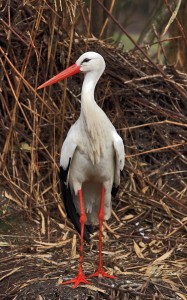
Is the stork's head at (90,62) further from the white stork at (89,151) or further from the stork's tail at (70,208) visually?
the stork's tail at (70,208)

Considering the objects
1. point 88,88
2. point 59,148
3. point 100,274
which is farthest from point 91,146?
point 59,148

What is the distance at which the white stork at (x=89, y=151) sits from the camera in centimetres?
554

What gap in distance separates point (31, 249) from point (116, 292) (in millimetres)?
870

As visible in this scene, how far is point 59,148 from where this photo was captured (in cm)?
680

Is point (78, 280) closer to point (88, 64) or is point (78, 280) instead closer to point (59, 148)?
point (88, 64)

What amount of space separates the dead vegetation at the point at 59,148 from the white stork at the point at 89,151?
399 millimetres

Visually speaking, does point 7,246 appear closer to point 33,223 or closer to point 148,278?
point 33,223

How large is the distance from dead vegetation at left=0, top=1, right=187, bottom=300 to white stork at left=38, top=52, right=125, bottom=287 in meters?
0.40

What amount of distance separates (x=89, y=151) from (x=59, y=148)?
1.27 m

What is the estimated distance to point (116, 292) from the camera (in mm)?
5383

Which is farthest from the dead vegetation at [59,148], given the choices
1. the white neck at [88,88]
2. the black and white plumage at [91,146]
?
the white neck at [88,88]

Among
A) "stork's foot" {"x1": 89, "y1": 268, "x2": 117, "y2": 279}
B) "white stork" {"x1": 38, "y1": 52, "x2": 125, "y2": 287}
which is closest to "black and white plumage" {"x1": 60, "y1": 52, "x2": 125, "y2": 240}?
"white stork" {"x1": 38, "y1": 52, "x2": 125, "y2": 287}

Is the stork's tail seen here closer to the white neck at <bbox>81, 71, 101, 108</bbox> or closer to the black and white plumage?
the black and white plumage

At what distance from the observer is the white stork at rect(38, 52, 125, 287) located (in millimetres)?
5539
